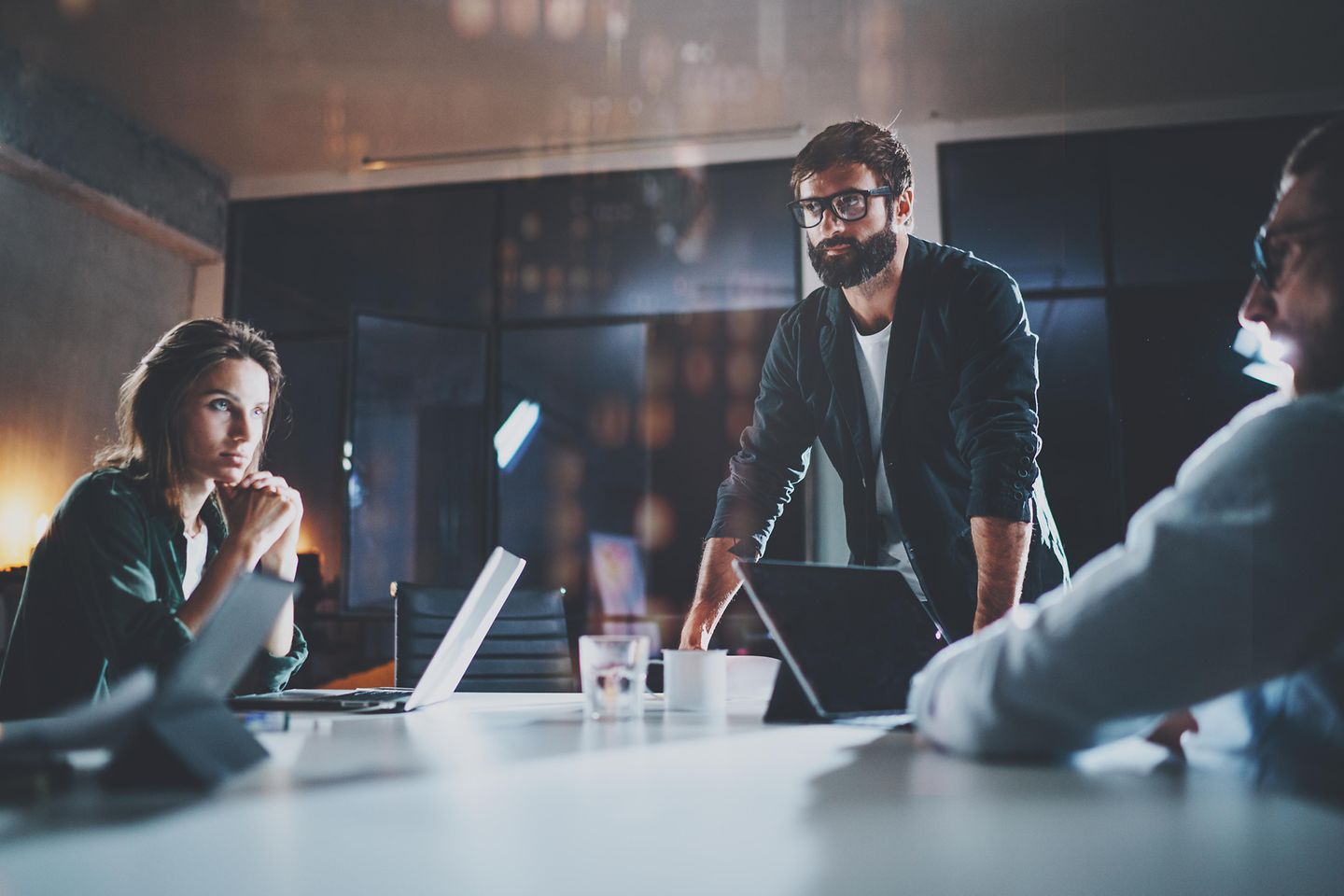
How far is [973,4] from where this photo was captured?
4.00m

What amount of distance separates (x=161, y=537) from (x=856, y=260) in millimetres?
1802

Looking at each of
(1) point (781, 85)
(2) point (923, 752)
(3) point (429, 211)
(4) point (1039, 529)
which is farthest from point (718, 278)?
(2) point (923, 752)

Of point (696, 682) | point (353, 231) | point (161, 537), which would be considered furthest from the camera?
point (353, 231)

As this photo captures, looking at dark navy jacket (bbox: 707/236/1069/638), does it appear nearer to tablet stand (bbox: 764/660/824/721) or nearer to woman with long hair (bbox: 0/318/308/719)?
woman with long hair (bbox: 0/318/308/719)

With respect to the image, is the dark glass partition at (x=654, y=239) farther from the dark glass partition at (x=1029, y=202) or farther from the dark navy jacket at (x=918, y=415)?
the dark navy jacket at (x=918, y=415)

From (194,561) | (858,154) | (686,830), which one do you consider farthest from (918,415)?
(686,830)

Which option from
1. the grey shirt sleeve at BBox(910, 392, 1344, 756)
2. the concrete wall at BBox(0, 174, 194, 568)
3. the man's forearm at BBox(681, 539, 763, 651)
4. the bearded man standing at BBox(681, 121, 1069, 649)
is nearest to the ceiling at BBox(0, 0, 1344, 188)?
the concrete wall at BBox(0, 174, 194, 568)

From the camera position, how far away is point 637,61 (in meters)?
4.46

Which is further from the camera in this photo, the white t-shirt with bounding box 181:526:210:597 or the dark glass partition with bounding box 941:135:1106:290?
the dark glass partition with bounding box 941:135:1106:290

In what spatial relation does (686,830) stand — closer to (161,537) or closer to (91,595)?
(91,595)

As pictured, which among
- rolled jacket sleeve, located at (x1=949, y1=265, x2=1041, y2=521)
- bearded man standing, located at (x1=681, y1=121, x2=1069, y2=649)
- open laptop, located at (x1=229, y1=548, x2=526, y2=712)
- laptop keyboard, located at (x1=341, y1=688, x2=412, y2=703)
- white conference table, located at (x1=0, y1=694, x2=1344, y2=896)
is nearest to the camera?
white conference table, located at (x1=0, y1=694, x2=1344, y2=896)

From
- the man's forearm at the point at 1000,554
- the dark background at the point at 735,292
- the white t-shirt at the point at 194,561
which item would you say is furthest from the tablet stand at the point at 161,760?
the dark background at the point at 735,292

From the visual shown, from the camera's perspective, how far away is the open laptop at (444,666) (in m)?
1.27

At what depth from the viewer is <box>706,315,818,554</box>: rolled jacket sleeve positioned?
2.46 metres
